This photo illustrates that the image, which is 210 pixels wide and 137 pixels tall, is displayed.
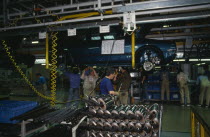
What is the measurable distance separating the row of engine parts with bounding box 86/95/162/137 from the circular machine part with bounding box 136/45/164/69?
335cm

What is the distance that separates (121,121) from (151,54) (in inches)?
156

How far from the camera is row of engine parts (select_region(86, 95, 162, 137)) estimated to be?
119 inches

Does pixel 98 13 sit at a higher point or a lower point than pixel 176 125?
higher

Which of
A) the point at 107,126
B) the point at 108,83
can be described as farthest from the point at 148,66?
the point at 107,126

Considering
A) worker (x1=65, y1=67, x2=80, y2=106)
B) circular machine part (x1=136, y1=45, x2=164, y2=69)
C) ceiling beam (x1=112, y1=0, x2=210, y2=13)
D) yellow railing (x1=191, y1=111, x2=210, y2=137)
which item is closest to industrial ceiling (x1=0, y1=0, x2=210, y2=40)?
ceiling beam (x1=112, y1=0, x2=210, y2=13)

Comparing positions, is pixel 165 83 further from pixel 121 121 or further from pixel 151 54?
pixel 121 121

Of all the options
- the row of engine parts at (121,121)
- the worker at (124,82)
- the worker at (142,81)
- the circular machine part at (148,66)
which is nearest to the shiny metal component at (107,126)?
the row of engine parts at (121,121)

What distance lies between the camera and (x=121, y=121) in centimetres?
322

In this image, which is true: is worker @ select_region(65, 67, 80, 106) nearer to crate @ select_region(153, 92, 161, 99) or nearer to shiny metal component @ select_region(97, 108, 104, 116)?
shiny metal component @ select_region(97, 108, 104, 116)

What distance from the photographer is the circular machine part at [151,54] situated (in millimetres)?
6303

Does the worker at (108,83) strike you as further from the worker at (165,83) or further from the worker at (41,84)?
the worker at (41,84)

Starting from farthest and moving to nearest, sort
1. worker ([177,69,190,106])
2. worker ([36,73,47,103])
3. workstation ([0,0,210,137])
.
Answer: worker ([36,73,47,103]) < worker ([177,69,190,106]) < workstation ([0,0,210,137])

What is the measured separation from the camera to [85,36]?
780 cm

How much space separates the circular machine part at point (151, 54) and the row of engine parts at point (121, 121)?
335 cm
